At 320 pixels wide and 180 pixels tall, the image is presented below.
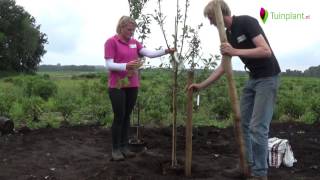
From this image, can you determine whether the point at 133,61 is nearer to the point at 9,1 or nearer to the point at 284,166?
the point at 284,166

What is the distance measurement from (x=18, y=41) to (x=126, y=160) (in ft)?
182

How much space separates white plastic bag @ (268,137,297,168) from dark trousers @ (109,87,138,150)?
1.66m

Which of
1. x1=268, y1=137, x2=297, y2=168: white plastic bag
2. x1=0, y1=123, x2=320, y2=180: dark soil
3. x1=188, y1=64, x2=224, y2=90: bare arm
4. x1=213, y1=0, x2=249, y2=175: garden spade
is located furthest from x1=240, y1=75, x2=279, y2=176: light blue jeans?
x1=268, y1=137, x2=297, y2=168: white plastic bag

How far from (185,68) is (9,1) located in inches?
2332

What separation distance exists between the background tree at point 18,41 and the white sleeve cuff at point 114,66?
52.6 m

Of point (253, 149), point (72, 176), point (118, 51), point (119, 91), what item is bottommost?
point (72, 176)

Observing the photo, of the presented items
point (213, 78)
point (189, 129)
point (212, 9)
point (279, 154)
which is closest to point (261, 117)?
point (213, 78)

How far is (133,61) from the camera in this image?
5723mm

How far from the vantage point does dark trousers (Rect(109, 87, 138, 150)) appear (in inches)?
237

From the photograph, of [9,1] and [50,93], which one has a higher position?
[9,1]

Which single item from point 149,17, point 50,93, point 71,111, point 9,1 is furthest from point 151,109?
point 9,1

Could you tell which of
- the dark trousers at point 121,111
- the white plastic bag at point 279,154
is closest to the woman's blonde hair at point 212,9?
the dark trousers at point 121,111

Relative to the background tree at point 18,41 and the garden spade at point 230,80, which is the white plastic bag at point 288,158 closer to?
the garden spade at point 230,80

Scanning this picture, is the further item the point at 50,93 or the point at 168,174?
the point at 50,93
